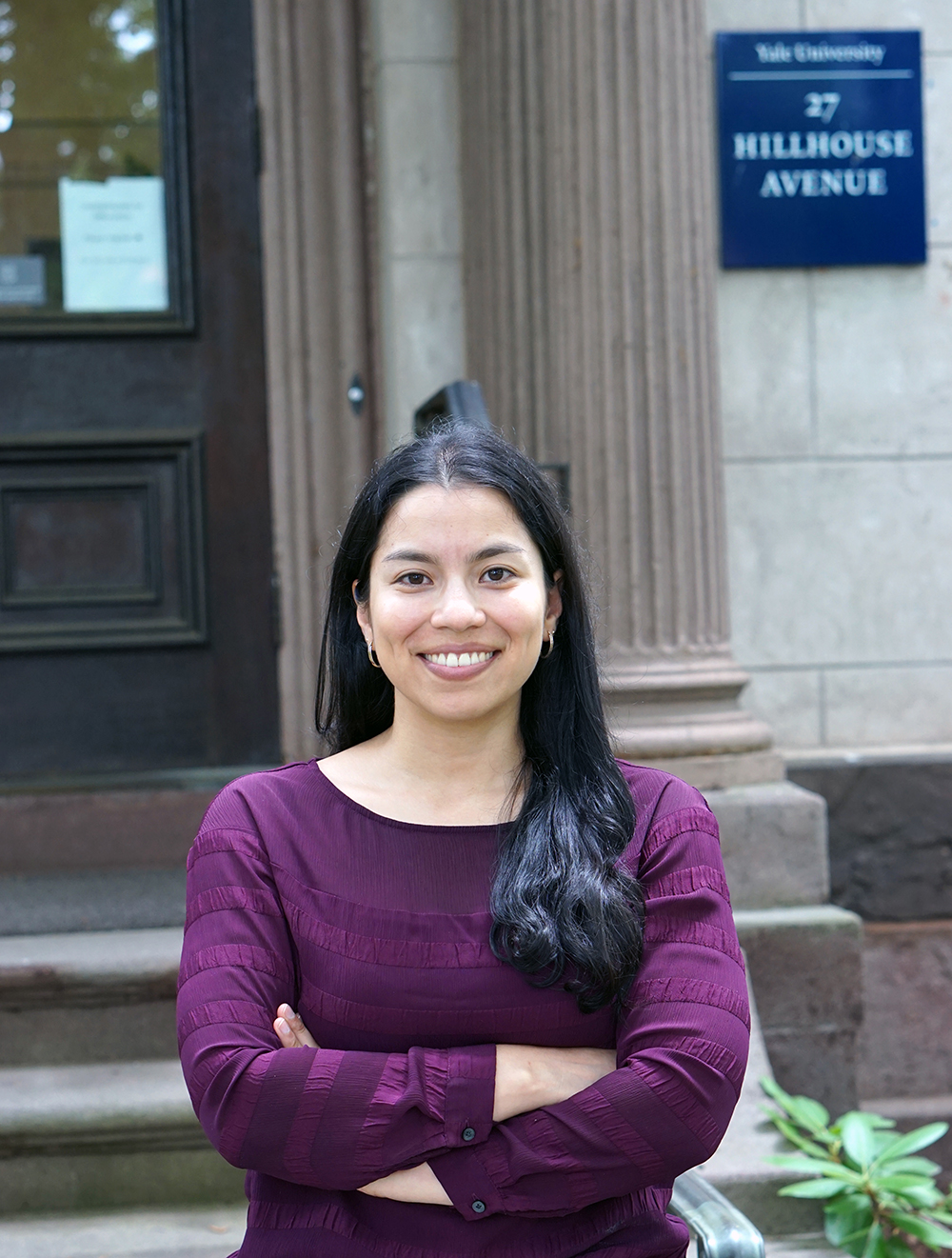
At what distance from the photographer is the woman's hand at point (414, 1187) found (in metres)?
1.55

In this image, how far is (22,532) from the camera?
387 cm

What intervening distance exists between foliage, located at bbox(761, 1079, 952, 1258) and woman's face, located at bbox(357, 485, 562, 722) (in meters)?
1.47

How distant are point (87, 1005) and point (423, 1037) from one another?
5.19 feet

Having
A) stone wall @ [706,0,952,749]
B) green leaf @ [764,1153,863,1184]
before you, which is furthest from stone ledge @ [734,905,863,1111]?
stone wall @ [706,0,952,749]

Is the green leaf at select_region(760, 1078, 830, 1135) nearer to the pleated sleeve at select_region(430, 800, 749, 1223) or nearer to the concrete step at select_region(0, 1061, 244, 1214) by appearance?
the concrete step at select_region(0, 1061, 244, 1214)

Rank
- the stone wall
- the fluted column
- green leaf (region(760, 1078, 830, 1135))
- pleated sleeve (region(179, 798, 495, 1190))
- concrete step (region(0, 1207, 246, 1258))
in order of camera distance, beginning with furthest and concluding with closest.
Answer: the stone wall
the fluted column
green leaf (region(760, 1078, 830, 1135))
concrete step (region(0, 1207, 246, 1258))
pleated sleeve (region(179, 798, 495, 1190))

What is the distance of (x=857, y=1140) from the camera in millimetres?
2705

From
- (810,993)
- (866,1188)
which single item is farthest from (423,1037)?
(810,993)

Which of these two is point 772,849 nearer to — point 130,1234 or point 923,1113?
point 923,1113

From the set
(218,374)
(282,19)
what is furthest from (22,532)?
(282,19)

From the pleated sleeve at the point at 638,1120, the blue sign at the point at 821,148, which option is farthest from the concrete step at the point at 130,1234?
the blue sign at the point at 821,148

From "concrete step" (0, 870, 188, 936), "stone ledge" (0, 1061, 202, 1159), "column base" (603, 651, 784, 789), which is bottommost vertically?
"stone ledge" (0, 1061, 202, 1159)

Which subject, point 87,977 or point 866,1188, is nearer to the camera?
point 866,1188

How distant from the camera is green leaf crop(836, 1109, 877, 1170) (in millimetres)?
2662
